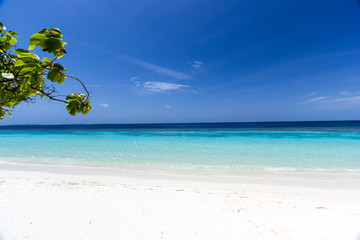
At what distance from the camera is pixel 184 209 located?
312 centimetres

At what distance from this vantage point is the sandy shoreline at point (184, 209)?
2426 mm

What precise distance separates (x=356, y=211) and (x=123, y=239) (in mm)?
4257

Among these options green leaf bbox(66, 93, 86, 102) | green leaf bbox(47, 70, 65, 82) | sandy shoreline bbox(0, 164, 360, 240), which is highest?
green leaf bbox(47, 70, 65, 82)

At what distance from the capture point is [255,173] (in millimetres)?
5883

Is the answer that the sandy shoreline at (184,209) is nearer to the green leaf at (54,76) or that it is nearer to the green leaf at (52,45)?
the green leaf at (54,76)

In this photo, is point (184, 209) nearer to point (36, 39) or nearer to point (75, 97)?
point (75, 97)

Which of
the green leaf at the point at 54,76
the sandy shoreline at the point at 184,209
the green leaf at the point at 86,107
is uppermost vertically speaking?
the green leaf at the point at 54,76

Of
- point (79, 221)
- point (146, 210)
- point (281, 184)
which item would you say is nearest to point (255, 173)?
point (281, 184)

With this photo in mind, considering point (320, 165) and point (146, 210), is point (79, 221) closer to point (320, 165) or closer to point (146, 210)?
point (146, 210)

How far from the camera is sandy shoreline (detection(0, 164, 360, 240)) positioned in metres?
2.43

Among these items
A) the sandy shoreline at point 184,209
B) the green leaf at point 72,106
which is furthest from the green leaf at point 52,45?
the sandy shoreline at point 184,209

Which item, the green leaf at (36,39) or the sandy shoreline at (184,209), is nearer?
the green leaf at (36,39)

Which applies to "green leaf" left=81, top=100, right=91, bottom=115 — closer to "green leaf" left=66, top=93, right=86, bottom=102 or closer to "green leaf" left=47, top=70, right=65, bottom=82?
"green leaf" left=66, top=93, right=86, bottom=102

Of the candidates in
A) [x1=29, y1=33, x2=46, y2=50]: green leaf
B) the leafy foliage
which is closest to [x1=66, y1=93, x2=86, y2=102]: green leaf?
the leafy foliage
